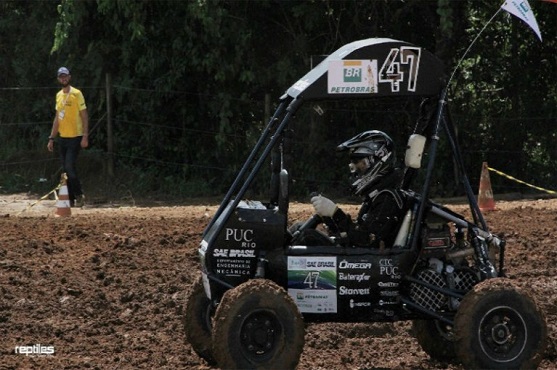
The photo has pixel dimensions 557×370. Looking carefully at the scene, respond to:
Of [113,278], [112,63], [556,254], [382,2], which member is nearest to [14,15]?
[112,63]

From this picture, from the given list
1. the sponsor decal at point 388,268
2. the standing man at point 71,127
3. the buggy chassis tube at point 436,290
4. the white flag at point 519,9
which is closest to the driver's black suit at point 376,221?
the sponsor decal at point 388,268

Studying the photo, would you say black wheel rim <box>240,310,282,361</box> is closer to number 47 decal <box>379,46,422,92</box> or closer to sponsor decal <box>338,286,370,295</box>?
sponsor decal <box>338,286,370,295</box>

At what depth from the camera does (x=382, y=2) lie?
70.4 feet

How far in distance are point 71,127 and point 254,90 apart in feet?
13.8

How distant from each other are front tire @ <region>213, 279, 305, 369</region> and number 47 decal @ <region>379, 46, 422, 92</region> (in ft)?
5.70

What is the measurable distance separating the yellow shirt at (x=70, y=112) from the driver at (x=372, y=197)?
1087 centimetres

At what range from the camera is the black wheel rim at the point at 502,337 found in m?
8.27

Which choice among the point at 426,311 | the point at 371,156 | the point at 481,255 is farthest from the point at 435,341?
the point at 371,156

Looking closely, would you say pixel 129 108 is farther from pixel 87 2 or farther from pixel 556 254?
pixel 556 254

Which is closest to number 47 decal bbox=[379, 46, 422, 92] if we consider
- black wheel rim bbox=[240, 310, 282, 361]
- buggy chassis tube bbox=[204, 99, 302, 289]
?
buggy chassis tube bbox=[204, 99, 302, 289]

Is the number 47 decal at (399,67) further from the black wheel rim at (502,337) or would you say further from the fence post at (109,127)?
the fence post at (109,127)

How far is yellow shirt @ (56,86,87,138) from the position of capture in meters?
19.0

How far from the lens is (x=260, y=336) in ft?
26.7

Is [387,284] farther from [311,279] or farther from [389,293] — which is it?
[311,279]
